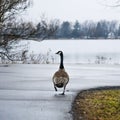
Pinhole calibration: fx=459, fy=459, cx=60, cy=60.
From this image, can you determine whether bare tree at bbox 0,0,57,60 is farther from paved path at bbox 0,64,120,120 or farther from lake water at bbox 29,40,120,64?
paved path at bbox 0,64,120,120

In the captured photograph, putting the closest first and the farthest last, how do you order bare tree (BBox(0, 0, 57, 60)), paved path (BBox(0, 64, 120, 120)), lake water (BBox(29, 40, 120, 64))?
paved path (BBox(0, 64, 120, 120)), bare tree (BBox(0, 0, 57, 60)), lake water (BBox(29, 40, 120, 64))

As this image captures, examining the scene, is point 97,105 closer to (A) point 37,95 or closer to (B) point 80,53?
(A) point 37,95

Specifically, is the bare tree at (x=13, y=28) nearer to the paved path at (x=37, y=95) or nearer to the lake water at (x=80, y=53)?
Result: the lake water at (x=80, y=53)

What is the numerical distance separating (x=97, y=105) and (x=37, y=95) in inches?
78.8

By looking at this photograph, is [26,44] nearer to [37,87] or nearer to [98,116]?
[37,87]

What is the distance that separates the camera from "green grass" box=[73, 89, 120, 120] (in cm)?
977

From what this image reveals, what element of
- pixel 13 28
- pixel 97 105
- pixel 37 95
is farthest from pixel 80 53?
pixel 97 105

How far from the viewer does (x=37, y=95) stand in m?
12.3

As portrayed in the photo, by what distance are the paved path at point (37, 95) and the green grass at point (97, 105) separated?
0.77 ft

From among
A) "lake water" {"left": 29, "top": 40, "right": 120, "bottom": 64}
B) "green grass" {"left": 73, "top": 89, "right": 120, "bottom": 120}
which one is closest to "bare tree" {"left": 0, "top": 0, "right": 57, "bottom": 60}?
"lake water" {"left": 29, "top": 40, "right": 120, "bottom": 64}

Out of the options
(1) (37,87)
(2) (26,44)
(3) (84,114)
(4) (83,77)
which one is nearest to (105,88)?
(1) (37,87)

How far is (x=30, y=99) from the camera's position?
11.6 metres

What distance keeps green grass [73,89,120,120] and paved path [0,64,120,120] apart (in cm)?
24

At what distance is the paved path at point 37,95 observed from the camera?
31.9 ft
